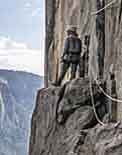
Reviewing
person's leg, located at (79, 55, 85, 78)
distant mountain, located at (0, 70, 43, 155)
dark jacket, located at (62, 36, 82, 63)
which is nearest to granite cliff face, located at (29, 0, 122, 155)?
person's leg, located at (79, 55, 85, 78)

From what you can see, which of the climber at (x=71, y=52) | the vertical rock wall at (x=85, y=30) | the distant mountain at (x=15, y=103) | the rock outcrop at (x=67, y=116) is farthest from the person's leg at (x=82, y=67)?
the distant mountain at (x=15, y=103)

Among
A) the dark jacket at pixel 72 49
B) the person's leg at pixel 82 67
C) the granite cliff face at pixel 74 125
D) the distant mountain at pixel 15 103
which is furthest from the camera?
the distant mountain at pixel 15 103

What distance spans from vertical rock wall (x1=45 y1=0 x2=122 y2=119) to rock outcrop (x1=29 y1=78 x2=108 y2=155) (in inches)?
21.4

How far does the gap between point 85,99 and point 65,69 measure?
66.9 inches

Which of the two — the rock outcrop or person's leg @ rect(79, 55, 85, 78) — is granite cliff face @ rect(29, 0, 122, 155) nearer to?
the rock outcrop

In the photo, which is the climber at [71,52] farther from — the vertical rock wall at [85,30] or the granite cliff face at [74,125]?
the granite cliff face at [74,125]

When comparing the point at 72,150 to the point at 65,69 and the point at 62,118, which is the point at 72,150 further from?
the point at 65,69

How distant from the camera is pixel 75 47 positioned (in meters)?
10.0

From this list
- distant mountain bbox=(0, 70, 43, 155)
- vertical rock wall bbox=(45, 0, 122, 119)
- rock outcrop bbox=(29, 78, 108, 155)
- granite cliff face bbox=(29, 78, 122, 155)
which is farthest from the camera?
distant mountain bbox=(0, 70, 43, 155)

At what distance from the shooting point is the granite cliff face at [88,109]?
25.1ft

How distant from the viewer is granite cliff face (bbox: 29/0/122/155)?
7663mm

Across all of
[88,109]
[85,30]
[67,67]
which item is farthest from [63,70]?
[88,109]

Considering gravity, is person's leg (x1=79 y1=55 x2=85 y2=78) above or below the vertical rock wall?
below

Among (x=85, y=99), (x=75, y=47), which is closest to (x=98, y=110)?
(x=85, y=99)
